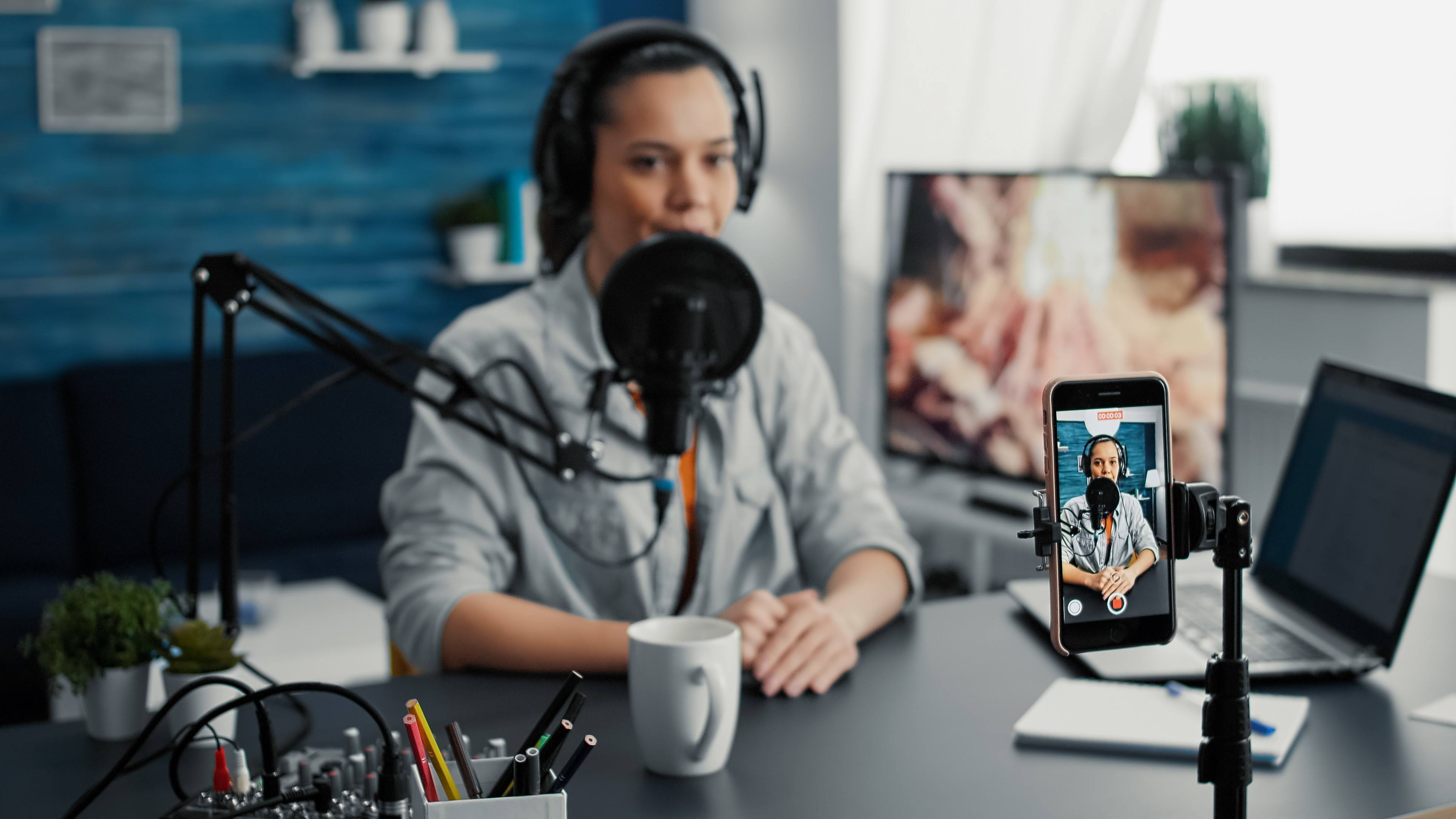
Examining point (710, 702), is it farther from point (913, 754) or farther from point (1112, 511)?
point (1112, 511)

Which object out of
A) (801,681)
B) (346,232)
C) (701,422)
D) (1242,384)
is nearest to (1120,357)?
(1242,384)

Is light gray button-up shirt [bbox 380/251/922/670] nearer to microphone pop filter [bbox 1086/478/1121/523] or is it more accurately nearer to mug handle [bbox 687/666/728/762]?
mug handle [bbox 687/666/728/762]

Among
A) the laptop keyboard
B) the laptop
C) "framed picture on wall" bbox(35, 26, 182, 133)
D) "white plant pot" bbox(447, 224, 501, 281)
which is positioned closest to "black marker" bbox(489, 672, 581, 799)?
the laptop

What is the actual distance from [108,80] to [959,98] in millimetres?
2225

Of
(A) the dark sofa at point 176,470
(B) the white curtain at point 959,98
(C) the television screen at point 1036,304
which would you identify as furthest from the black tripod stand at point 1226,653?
(A) the dark sofa at point 176,470

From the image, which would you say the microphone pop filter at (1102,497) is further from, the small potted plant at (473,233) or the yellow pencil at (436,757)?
the small potted plant at (473,233)

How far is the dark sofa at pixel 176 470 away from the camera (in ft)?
10.6

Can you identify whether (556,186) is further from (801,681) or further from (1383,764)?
(1383,764)

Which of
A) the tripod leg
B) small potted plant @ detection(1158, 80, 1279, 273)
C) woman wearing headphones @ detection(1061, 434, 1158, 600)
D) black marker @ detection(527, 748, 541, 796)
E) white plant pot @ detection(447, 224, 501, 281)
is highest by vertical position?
small potted plant @ detection(1158, 80, 1279, 273)

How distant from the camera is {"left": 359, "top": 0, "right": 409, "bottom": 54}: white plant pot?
357 cm

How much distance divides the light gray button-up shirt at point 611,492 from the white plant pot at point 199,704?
324 mm

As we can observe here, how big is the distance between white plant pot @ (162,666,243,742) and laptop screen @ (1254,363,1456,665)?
1.01 m

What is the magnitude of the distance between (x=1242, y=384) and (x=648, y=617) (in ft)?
5.00

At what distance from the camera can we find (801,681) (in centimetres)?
117
